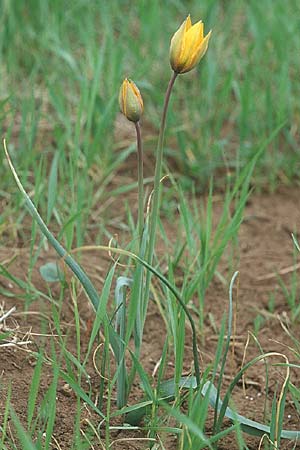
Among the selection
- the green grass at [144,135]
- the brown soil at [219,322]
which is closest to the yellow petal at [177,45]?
the green grass at [144,135]

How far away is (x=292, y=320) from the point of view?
81.4 inches

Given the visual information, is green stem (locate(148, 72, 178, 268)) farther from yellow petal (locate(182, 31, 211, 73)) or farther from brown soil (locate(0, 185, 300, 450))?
brown soil (locate(0, 185, 300, 450))

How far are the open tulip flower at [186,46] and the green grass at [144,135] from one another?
1.06ft

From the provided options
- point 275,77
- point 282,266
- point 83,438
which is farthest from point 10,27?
point 83,438

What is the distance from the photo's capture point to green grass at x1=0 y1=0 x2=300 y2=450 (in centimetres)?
197

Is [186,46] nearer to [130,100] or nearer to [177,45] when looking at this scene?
[177,45]

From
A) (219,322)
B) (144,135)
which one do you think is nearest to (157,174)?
(219,322)

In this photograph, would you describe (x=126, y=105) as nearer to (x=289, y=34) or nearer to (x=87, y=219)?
(x=87, y=219)

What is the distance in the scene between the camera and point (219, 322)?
6.84ft

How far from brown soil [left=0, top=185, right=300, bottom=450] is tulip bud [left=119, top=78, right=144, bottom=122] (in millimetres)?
410

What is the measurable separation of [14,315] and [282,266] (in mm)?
756

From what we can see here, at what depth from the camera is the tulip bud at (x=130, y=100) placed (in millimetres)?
1468

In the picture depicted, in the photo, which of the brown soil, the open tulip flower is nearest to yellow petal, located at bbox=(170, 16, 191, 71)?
the open tulip flower

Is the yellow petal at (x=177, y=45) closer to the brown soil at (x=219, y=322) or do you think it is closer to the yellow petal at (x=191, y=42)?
the yellow petal at (x=191, y=42)
